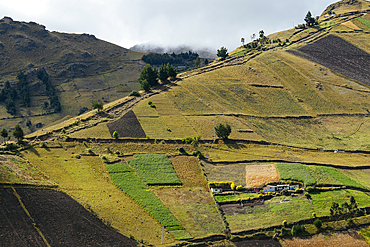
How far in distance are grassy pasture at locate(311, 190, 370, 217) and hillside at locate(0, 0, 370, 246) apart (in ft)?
0.85

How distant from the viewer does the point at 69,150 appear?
268 ft

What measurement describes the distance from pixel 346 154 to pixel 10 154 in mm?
96945

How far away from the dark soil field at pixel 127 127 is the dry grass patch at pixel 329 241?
52410 mm

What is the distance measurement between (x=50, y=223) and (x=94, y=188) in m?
13.9

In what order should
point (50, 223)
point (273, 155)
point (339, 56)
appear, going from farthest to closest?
point (339, 56)
point (273, 155)
point (50, 223)

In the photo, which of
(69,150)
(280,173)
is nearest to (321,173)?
(280,173)

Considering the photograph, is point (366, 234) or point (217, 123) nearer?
point (366, 234)

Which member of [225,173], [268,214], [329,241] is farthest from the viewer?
[225,173]

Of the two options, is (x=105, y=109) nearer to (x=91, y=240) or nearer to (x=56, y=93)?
(x=91, y=240)

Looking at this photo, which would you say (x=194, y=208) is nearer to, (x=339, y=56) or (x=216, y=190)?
(x=216, y=190)

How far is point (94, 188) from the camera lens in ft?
217

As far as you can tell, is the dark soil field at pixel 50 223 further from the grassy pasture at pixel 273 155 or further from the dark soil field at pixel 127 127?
the grassy pasture at pixel 273 155

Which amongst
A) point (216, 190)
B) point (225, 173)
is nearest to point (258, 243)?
point (216, 190)

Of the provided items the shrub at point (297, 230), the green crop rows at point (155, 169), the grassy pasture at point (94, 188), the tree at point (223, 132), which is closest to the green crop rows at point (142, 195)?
the grassy pasture at point (94, 188)
